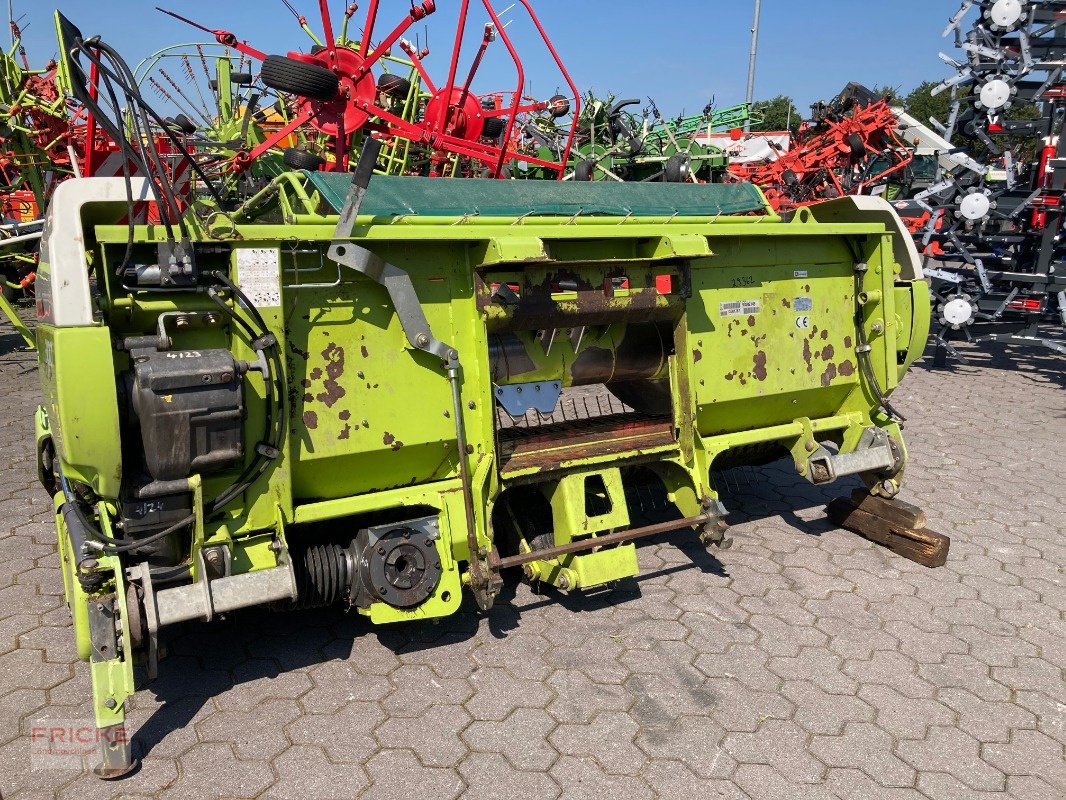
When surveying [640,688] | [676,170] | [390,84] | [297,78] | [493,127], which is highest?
[390,84]

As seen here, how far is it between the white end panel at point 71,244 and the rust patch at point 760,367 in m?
2.49

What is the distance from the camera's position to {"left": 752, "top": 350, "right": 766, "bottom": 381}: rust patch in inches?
135

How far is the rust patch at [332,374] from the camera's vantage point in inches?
101

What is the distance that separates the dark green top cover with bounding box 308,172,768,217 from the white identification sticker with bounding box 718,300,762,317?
1.47 ft

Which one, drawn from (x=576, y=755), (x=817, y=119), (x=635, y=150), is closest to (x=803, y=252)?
(x=576, y=755)

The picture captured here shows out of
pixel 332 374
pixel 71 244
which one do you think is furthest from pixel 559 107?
pixel 71 244

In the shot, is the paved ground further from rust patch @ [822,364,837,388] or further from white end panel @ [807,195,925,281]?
white end panel @ [807,195,925,281]

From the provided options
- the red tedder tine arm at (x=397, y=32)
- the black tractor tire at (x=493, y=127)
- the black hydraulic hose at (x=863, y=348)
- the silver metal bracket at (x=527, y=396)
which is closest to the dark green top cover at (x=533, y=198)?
the black hydraulic hose at (x=863, y=348)

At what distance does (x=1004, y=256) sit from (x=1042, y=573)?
545cm

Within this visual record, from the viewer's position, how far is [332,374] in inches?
101

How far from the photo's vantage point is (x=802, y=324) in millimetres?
3576

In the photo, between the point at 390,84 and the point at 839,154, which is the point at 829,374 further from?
the point at 839,154

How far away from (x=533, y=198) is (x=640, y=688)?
76.9 inches

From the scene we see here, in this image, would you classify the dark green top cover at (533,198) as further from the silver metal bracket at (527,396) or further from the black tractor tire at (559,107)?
the black tractor tire at (559,107)
